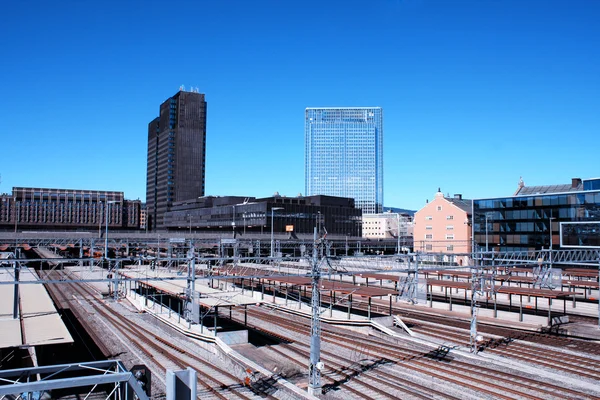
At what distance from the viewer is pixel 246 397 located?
17.5m

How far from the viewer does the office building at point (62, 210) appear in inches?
6344

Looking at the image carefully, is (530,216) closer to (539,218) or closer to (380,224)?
(539,218)

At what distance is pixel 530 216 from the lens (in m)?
60.4

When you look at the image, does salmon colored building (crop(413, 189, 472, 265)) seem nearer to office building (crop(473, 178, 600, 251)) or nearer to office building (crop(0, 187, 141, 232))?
office building (crop(473, 178, 600, 251))

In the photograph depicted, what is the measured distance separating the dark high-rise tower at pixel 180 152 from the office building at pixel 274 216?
3306 centimetres

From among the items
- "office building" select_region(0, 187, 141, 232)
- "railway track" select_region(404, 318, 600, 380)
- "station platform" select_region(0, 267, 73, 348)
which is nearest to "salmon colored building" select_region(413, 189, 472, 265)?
"railway track" select_region(404, 318, 600, 380)

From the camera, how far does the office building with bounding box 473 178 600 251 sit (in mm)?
51906

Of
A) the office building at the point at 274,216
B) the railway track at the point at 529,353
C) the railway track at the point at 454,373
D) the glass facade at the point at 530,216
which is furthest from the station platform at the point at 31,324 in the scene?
the office building at the point at 274,216

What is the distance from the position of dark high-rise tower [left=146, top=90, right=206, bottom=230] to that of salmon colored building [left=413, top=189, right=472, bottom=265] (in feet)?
363

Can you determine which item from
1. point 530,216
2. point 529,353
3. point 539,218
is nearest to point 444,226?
point 530,216

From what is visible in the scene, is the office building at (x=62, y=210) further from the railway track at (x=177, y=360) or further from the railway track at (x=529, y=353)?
the railway track at (x=529, y=353)

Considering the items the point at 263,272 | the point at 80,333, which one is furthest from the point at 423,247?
the point at 80,333

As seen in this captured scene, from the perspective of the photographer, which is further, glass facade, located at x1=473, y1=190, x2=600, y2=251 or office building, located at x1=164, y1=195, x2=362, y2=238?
office building, located at x1=164, y1=195, x2=362, y2=238

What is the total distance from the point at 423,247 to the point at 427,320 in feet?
143
